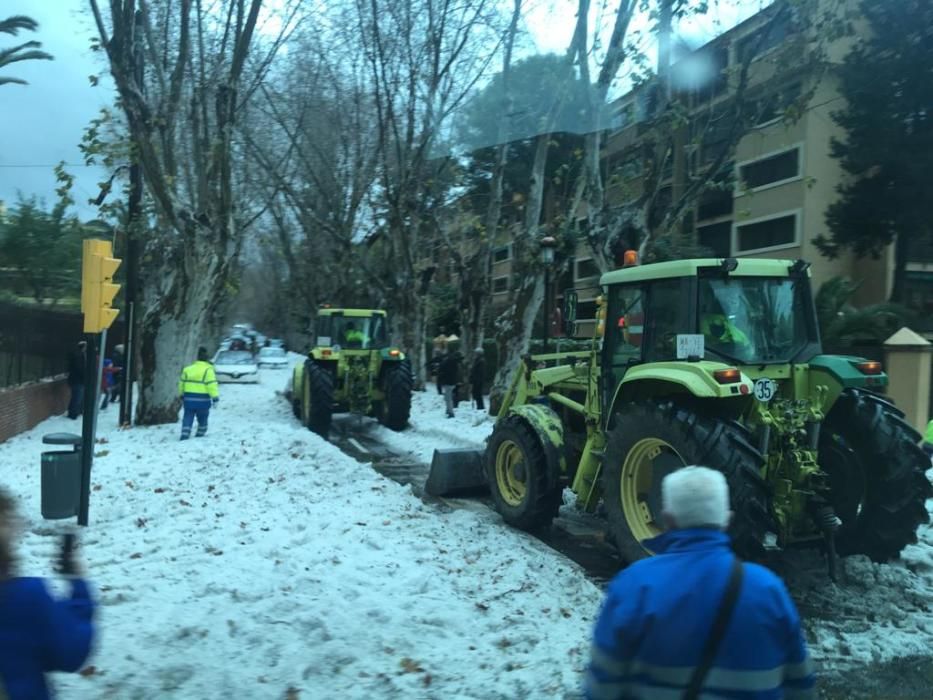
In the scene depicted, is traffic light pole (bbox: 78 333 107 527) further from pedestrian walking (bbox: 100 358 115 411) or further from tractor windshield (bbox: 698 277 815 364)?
pedestrian walking (bbox: 100 358 115 411)

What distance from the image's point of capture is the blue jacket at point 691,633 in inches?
86.2

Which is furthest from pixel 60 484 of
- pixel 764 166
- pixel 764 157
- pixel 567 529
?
pixel 764 166

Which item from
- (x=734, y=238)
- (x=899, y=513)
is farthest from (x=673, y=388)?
(x=734, y=238)

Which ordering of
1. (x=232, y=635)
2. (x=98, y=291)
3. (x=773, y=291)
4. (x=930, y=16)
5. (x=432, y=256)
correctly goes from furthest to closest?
(x=432, y=256) → (x=930, y=16) → (x=98, y=291) → (x=773, y=291) → (x=232, y=635)

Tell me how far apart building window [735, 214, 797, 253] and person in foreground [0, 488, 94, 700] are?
2786 centimetres

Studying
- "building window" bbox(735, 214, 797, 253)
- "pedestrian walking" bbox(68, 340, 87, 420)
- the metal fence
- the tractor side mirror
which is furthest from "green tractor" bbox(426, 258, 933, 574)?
"building window" bbox(735, 214, 797, 253)

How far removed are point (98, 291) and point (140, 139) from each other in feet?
21.7

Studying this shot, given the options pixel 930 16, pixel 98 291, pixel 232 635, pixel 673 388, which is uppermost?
pixel 930 16

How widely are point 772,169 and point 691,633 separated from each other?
95.0 feet

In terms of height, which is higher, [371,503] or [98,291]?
[98,291]

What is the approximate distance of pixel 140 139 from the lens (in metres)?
13.5

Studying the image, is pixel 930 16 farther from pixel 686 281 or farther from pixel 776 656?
pixel 776 656

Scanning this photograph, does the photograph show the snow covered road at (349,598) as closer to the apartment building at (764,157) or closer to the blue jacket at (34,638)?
the blue jacket at (34,638)

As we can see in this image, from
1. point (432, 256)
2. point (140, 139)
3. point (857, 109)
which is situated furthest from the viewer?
point (432, 256)
